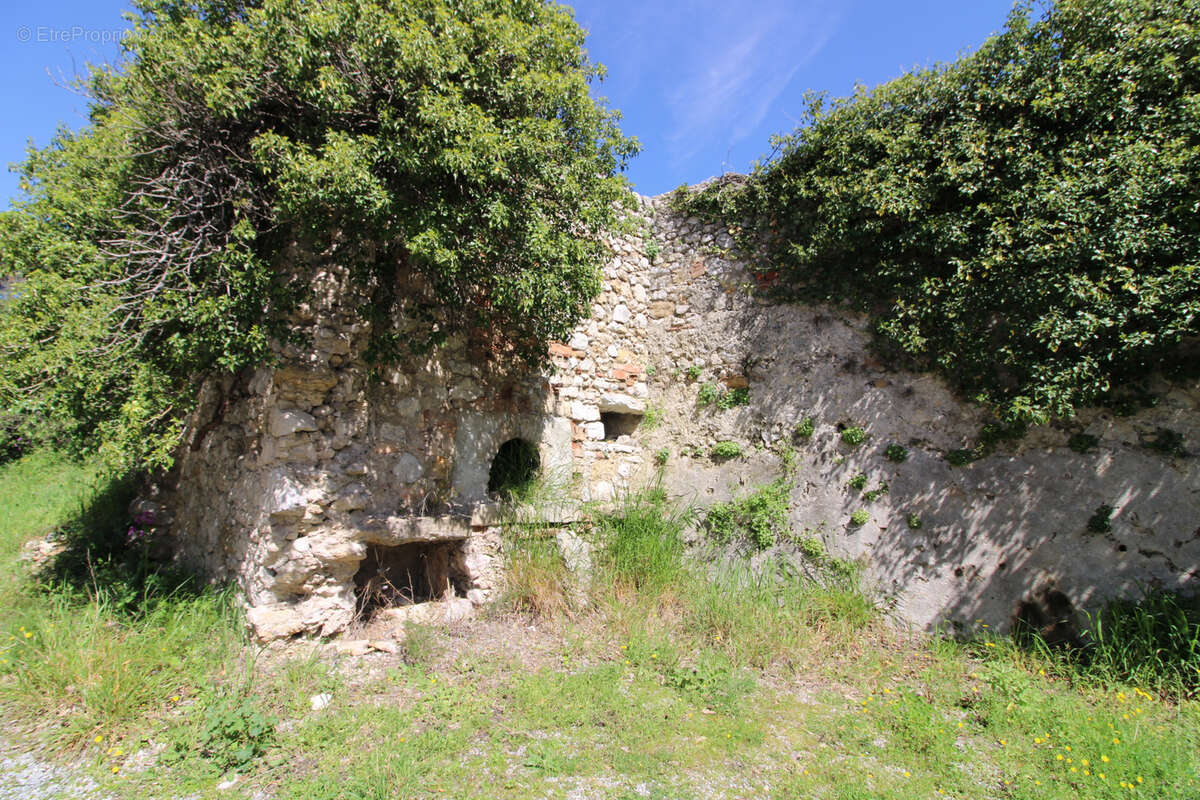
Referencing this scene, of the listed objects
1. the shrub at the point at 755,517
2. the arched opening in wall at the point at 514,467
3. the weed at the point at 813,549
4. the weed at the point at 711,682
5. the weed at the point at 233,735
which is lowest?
the weed at the point at 711,682

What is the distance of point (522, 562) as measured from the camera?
603 centimetres

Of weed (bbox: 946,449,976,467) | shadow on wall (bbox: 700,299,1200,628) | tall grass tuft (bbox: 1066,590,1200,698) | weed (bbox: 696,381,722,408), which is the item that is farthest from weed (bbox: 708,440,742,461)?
tall grass tuft (bbox: 1066,590,1200,698)

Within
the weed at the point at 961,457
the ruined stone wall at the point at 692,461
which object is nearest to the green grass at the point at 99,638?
the ruined stone wall at the point at 692,461

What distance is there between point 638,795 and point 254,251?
4.65m

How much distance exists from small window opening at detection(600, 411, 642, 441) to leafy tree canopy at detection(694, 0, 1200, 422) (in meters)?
2.80

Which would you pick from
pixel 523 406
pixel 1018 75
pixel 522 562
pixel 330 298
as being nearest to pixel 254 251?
pixel 330 298

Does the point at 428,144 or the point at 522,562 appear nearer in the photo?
the point at 428,144

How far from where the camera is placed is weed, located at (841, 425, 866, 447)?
6348mm

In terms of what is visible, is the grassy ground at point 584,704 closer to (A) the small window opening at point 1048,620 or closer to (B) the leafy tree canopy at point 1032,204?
(A) the small window opening at point 1048,620

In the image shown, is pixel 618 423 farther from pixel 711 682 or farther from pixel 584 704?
pixel 584 704

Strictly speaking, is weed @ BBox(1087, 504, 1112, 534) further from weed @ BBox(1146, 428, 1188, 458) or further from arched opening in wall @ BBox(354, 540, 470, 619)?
arched opening in wall @ BBox(354, 540, 470, 619)

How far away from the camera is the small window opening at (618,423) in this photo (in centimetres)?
804

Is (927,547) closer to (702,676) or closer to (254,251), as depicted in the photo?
(702,676)

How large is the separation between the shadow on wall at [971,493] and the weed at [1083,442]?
0.12ft
